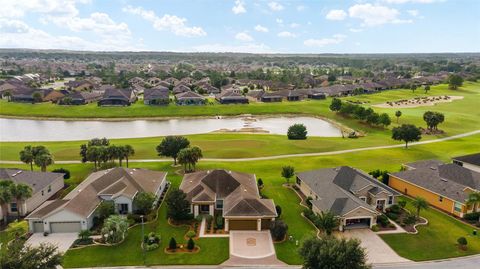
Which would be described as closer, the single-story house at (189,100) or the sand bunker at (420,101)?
the single-story house at (189,100)

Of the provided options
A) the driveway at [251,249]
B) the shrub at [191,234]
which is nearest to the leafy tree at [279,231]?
the driveway at [251,249]

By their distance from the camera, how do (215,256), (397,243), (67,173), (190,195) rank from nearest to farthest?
1. (215,256)
2. (397,243)
3. (190,195)
4. (67,173)

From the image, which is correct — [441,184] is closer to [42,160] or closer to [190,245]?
[190,245]

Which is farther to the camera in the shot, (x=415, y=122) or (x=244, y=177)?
(x=415, y=122)

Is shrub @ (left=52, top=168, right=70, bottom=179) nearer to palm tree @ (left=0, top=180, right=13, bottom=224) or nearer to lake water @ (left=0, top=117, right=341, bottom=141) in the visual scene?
palm tree @ (left=0, top=180, right=13, bottom=224)

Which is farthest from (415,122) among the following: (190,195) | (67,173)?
(67,173)

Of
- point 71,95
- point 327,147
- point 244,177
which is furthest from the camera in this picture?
point 71,95

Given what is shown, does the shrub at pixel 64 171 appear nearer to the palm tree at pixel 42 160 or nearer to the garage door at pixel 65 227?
the palm tree at pixel 42 160

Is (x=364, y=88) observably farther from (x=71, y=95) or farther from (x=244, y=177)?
(x=244, y=177)

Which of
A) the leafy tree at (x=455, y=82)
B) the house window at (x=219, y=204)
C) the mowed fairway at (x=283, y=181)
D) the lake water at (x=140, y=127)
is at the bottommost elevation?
the lake water at (x=140, y=127)
